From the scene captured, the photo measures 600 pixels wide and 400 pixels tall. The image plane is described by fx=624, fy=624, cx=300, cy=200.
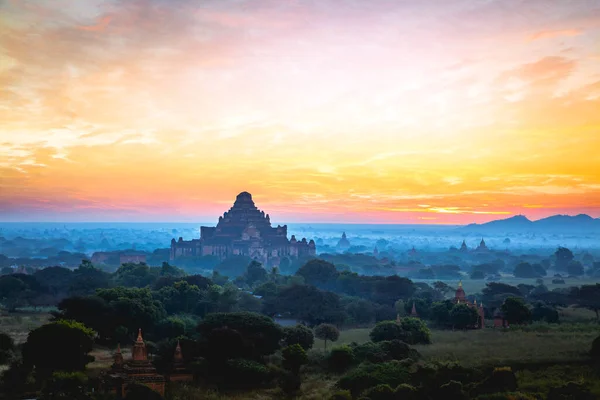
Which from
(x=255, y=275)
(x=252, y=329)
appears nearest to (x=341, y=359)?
(x=252, y=329)

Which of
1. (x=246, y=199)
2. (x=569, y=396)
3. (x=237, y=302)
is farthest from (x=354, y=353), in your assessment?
(x=246, y=199)

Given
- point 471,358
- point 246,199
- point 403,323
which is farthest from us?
point 246,199

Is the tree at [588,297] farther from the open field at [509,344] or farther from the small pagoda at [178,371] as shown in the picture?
the small pagoda at [178,371]

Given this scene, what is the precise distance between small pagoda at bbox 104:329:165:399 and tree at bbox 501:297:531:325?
31032 millimetres

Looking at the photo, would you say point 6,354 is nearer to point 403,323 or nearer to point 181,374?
point 181,374

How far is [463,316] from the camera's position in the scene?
47.8 m

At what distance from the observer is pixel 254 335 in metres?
36.1

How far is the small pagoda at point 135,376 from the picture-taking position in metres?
26.8

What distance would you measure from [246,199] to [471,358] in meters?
94.7

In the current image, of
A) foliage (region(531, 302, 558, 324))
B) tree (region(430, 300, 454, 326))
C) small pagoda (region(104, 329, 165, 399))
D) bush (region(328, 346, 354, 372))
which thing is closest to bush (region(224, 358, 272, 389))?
bush (region(328, 346, 354, 372))

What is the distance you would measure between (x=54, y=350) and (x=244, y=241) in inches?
3459

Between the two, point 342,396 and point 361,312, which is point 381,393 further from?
point 361,312

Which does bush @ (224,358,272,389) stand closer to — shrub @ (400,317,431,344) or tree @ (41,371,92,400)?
tree @ (41,371,92,400)

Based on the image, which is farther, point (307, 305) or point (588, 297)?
point (588, 297)
